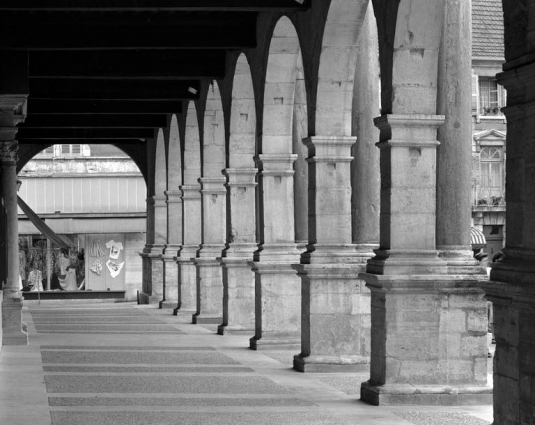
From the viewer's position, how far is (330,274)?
1612 centimetres

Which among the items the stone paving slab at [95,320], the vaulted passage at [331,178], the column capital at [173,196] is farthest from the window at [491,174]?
the vaulted passage at [331,178]

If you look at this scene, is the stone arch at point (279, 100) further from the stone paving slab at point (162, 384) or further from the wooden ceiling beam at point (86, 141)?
the wooden ceiling beam at point (86, 141)

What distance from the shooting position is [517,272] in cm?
839

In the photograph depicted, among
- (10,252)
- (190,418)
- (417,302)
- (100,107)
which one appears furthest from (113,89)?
(190,418)

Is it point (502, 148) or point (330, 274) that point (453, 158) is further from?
point (502, 148)

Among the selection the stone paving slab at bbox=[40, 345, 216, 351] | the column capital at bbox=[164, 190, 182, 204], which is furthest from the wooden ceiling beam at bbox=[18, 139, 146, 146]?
the stone paving slab at bbox=[40, 345, 216, 351]

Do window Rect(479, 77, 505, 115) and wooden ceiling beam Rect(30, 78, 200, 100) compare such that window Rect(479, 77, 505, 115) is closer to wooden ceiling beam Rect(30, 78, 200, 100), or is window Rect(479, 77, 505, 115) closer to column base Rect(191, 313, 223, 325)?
wooden ceiling beam Rect(30, 78, 200, 100)

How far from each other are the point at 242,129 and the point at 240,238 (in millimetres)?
1979

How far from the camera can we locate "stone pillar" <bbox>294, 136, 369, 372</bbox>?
1609 centimetres

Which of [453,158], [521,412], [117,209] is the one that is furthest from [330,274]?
[117,209]

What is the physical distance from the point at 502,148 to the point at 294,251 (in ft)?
80.8

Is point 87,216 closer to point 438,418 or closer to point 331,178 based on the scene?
point 331,178

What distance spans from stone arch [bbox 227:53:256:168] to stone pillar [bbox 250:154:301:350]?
3006 millimetres

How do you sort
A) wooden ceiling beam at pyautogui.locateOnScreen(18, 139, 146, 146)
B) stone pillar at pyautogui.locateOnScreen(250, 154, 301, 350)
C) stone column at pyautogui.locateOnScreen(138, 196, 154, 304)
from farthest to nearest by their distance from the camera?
stone column at pyautogui.locateOnScreen(138, 196, 154, 304)
wooden ceiling beam at pyautogui.locateOnScreen(18, 139, 146, 146)
stone pillar at pyautogui.locateOnScreen(250, 154, 301, 350)
